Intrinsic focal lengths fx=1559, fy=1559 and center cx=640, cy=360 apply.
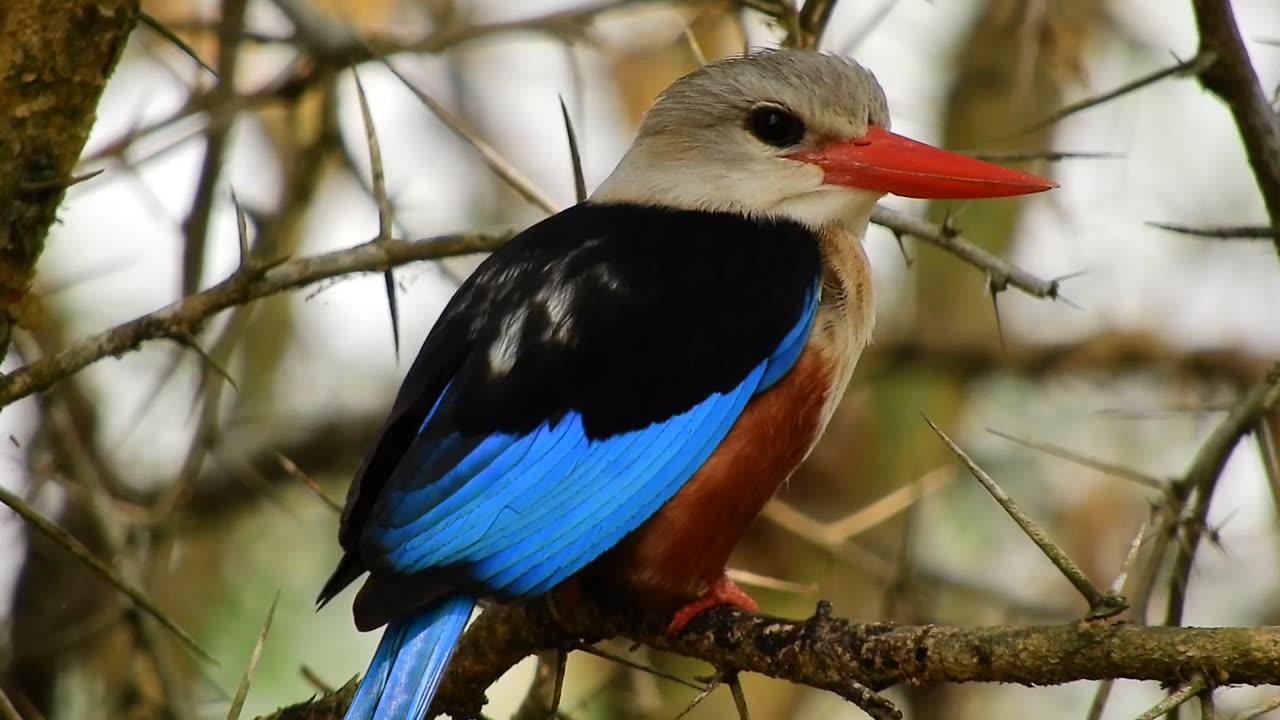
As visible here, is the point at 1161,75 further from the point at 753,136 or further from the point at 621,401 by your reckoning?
the point at 753,136

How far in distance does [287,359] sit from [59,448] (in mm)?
2687

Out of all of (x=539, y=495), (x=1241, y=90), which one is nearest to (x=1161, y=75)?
(x=1241, y=90)

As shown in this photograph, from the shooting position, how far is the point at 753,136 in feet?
13.1

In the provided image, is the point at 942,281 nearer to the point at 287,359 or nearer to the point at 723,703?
the point at 723,703

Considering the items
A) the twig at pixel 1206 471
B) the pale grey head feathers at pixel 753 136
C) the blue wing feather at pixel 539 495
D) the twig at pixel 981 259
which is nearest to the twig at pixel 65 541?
the blue wing feather at pixel 539 495

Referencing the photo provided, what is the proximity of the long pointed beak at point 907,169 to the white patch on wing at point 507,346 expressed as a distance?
1.02 meters

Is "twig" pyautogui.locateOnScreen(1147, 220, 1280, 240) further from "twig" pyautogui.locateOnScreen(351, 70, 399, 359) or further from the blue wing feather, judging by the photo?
"twig" pyautogui.locateOnScreen(351, 70, 399, 359)

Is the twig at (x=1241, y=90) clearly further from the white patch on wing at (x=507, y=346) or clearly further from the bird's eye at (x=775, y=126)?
the white patch on wing at (x=507, y=346)

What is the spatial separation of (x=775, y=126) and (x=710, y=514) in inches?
47.8

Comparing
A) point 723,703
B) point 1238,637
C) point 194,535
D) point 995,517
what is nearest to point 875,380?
point 723,703

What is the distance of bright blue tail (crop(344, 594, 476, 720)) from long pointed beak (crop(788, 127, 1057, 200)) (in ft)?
5.14

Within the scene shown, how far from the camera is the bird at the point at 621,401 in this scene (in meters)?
2.91

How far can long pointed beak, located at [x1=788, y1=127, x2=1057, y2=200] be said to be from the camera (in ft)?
11.9

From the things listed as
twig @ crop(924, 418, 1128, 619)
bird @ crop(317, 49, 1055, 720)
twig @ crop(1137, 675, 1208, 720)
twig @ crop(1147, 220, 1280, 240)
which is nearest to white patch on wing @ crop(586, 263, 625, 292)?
bird @ crop(317, 49, 1055, 720)
